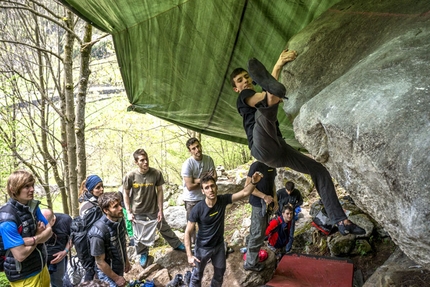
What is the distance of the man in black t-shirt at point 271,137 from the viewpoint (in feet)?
8.38

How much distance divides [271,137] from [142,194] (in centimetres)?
289

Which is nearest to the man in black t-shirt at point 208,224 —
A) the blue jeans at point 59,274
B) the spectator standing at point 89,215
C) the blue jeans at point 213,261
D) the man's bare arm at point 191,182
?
the blue jeans at point 213,261

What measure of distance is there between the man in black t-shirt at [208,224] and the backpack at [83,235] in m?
1.09

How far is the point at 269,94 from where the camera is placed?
8.10ft

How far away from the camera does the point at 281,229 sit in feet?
16.7

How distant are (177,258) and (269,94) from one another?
4097 mm

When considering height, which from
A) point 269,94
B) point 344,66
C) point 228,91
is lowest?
point 269,94

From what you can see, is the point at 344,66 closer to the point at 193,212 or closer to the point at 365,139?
the point at 365,139

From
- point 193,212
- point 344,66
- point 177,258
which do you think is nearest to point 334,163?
point 344,66

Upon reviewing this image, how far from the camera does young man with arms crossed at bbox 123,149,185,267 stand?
497 cm

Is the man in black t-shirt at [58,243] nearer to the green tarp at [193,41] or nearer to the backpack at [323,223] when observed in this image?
the green tarp at [193,41]

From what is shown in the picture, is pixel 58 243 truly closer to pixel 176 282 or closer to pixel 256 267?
pixel 176 282

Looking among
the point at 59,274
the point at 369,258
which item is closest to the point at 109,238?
the point at 59,274

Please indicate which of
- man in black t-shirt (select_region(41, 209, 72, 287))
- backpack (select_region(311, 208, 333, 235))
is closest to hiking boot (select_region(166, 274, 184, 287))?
man in black t-shirt (select_region(41, 209, 72, 287))
